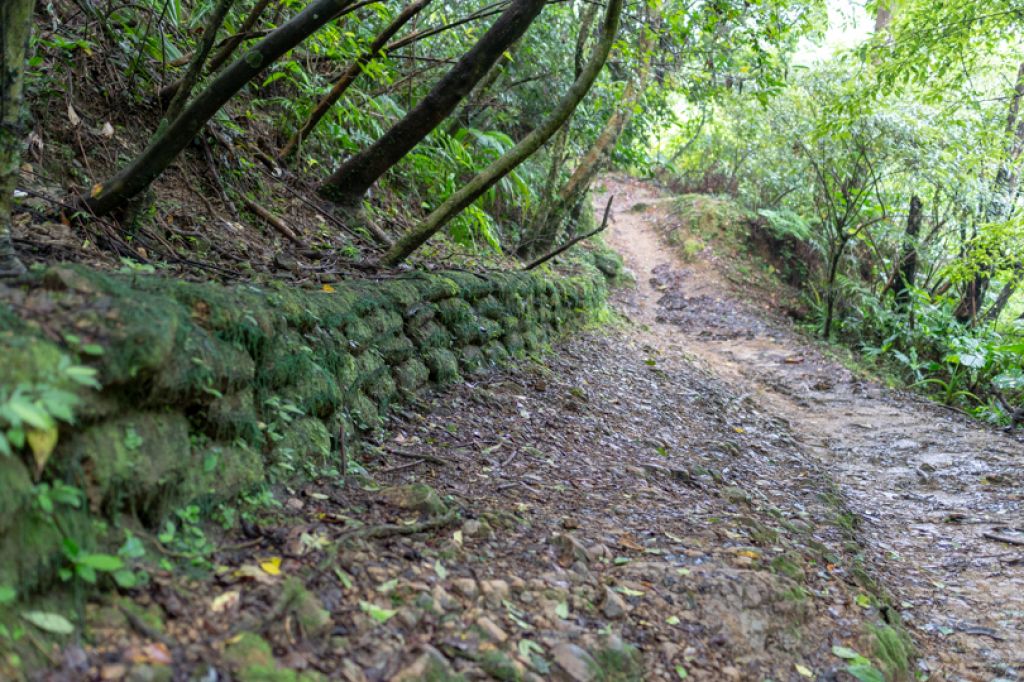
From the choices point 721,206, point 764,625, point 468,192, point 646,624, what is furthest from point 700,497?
point 721,206

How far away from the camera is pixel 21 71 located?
7.72 ft

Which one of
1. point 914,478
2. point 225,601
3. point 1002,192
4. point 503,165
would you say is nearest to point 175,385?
point 225,601

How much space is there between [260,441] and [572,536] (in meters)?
1.43

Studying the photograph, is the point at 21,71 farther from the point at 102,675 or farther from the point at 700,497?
the point at 700,497

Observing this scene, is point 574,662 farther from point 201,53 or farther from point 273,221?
point 273,221

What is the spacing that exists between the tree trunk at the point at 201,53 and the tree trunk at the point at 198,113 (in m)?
0.13

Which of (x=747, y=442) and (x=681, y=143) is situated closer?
(x=747, y=442)

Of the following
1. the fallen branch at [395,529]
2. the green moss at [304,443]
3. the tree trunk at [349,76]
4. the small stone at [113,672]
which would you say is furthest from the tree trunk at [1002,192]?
the small stone at [113,672]

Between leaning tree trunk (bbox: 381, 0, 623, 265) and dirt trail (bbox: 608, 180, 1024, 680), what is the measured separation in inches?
135

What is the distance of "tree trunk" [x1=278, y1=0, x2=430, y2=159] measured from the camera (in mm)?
4738

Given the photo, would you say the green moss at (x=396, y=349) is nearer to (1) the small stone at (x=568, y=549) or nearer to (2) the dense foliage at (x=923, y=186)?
(1) the small stone at (x=568, y=549)

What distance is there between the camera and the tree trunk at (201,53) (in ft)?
10.5

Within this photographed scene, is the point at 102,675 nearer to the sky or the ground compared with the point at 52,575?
nearer to the ground

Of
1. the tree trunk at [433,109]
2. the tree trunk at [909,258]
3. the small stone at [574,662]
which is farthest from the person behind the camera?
the tree trunk at [909,258]
